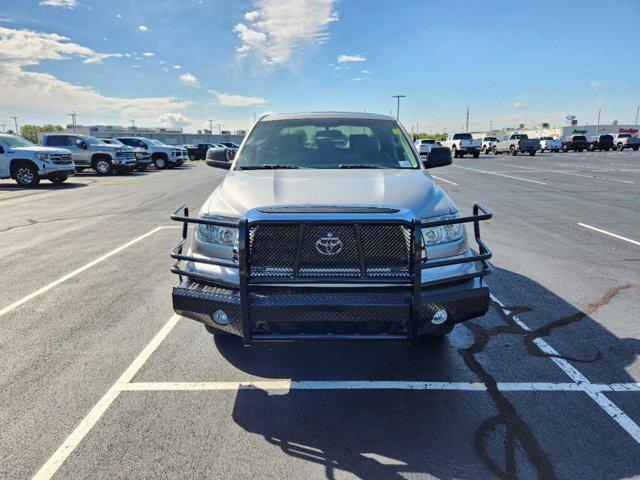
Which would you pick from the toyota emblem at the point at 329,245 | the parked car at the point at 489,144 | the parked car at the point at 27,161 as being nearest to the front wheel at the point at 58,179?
the parked car at the point at 27,161

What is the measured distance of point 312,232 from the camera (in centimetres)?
276

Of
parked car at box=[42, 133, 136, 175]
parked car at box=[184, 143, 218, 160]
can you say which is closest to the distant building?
parked car at box=[184, 143, 218, 160]

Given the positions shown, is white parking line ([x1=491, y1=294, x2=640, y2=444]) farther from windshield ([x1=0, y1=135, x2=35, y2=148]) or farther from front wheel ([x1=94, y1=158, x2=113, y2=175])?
front wheel ([x1=94, y1=158, x2=113, y2=175])

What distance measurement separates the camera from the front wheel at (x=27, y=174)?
16.5 meters

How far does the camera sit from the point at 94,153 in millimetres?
22312

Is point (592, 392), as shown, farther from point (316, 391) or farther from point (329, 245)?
point (329, 245)

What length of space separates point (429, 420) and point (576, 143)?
5373 cm

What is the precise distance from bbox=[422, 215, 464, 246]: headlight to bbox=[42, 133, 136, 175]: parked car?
22.7 meters

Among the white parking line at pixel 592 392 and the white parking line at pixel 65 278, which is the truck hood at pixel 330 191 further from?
the white parking line at pixel 65 278

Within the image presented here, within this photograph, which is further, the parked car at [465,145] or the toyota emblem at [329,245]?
the parked car at [465,145]

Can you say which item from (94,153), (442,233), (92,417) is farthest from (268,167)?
(94,153)

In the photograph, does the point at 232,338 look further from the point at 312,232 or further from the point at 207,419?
the point at 312,232

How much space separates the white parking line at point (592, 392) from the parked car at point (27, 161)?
1768 centimetres

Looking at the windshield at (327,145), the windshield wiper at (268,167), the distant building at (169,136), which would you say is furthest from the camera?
the distant building at (169,136)
